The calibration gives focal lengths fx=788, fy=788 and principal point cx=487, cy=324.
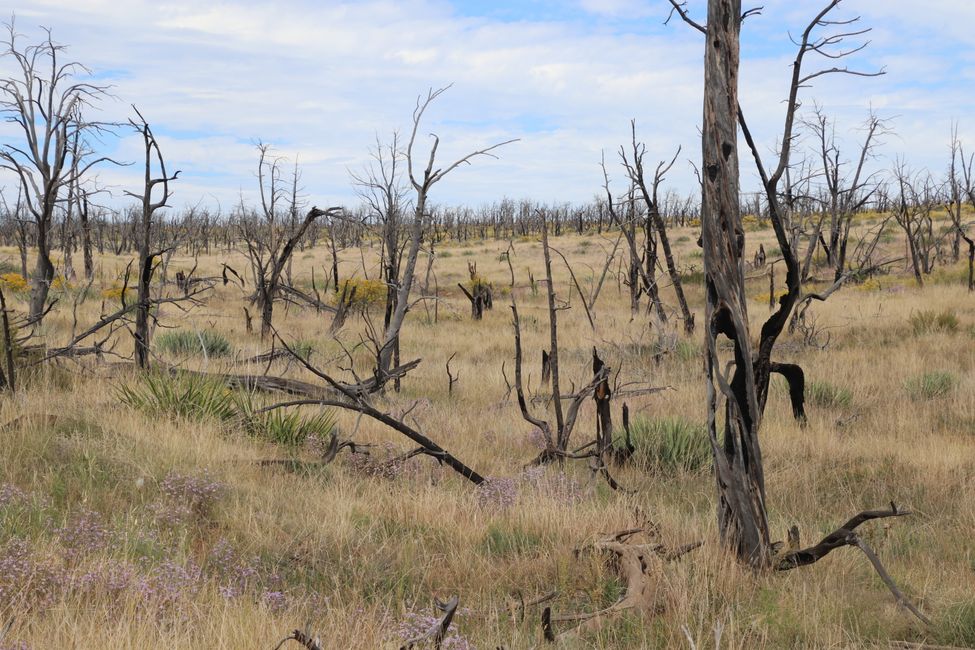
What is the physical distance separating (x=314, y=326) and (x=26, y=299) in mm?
8529

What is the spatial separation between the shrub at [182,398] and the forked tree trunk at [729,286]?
13.9ft

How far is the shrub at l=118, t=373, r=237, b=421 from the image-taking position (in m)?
6.49

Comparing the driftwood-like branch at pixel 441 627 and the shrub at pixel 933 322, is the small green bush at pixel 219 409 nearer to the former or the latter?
the driftwood-like branch at pixel 441 627

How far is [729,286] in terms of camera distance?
379 cm

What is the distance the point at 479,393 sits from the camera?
953 centimetres

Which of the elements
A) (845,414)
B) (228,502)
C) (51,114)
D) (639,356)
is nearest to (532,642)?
(228,502)

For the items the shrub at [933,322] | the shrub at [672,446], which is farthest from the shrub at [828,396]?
the shrub at [933,322]

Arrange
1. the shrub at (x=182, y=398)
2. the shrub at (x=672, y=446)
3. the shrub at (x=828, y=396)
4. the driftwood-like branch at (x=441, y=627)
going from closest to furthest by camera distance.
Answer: the driftwood-like branch at (x=441, y=627), the shrub at (x=672, y=446), the shrub at (x=182, y=398), the shrub at (x=828, y=396)

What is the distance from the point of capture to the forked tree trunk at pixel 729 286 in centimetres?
381

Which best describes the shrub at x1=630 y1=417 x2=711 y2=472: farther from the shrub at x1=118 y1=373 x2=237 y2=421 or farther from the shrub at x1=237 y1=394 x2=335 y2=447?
the shrub at x1=118 y1=373 x2=237 y2=421

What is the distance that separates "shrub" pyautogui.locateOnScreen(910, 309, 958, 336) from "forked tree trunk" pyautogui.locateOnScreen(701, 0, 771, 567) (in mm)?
11174

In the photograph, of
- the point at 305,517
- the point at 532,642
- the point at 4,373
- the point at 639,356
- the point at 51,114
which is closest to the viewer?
the point at 532,642

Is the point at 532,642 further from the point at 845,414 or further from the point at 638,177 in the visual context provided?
the point at 638,177

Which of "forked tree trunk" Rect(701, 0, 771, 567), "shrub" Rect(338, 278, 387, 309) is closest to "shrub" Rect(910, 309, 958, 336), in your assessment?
"forked tree trunk" Rect(701, 0, 771, 567)
